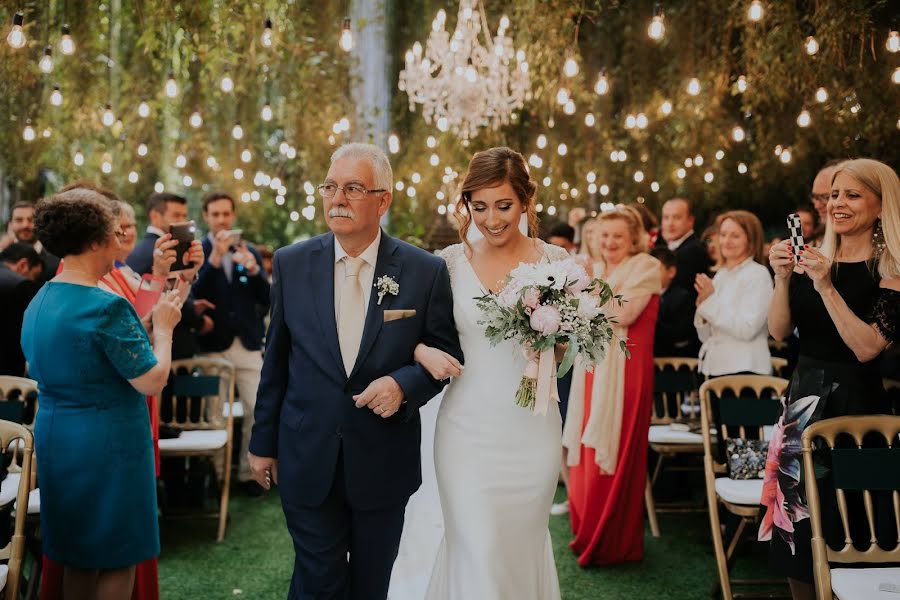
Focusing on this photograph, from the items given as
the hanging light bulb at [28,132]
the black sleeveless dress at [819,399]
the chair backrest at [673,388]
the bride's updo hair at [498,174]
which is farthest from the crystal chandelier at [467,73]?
the black sleeveless dress at [819,399]

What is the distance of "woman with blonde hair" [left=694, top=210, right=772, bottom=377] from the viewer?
15.6 feet

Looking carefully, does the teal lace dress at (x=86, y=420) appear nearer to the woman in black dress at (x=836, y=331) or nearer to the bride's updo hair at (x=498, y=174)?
the bride's updo hair at (x=498, y=174)

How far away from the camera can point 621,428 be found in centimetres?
459

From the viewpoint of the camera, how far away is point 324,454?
2.62 meters

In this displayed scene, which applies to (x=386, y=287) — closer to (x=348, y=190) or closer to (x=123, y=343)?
(x=348, y=190)

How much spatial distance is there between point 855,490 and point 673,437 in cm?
206

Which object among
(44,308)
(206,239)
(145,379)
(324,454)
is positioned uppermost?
(206,239)

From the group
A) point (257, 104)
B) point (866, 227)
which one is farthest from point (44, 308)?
point (257, 104)

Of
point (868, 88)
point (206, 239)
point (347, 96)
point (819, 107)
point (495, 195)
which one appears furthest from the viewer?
point (347, 96)

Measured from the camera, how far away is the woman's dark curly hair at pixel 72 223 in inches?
106

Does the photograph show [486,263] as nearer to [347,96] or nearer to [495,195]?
[495,195]

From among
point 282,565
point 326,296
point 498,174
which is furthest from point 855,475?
point 282,565

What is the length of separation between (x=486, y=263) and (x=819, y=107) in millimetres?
4844

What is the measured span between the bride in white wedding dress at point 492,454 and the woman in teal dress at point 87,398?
103 cm
